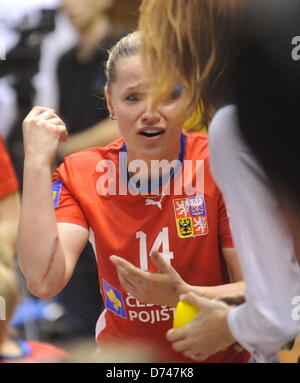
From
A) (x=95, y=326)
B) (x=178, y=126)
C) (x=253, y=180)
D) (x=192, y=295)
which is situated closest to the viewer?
(x=253, y=180)

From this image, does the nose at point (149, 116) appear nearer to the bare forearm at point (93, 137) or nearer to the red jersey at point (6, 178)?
the bare forearm at point (93, 137)

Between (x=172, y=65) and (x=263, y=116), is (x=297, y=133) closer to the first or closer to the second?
(x=263, y=116)

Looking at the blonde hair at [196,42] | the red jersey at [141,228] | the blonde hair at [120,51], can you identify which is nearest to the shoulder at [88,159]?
the red jersey at [141,228]

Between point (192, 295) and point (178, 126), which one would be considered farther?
point (178, 126)

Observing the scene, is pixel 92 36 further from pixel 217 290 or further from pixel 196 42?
pixel 217 290

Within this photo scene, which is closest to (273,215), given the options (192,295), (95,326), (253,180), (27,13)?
(253,180)

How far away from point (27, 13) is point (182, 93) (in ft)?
1.31

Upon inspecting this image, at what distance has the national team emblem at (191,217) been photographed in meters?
1.27

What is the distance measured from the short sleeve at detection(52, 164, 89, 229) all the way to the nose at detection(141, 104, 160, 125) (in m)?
0.17

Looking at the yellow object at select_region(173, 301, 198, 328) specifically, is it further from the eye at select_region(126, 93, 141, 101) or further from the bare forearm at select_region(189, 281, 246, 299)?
the eye at select_region(126, 93, 141, 101)

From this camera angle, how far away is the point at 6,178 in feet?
4.64

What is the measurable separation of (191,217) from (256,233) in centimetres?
26

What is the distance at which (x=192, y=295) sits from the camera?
1.13 meters
